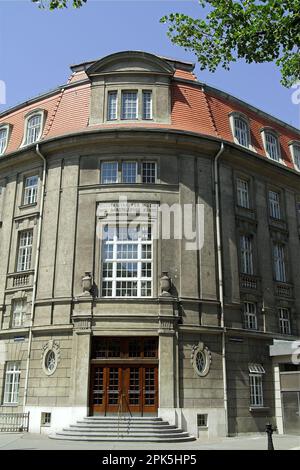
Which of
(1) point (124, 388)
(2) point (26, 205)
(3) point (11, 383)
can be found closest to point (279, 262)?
(1) point (124, 388)

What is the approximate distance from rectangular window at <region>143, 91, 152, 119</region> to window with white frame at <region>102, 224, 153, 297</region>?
20.7ft

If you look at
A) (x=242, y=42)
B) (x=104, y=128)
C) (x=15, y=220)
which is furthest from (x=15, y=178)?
(x=242, y=42)

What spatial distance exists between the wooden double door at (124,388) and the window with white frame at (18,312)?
16.8 feet

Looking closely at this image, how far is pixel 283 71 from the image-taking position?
48.0ft

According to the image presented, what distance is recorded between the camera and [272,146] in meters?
28.9

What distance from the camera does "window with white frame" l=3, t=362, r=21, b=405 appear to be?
22141 mm

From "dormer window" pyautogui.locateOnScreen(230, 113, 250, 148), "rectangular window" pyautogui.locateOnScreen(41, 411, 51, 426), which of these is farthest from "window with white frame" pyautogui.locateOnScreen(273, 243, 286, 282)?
"rectangular window" pyautogui.locateOnScreen(41, 411, 51, 426)

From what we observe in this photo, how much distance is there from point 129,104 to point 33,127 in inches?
238

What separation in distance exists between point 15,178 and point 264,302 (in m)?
15.3

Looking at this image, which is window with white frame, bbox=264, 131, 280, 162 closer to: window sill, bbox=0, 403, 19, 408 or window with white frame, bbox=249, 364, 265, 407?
window with white frame, bbox=249, 364, 265, 407

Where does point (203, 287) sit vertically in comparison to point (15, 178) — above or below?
below
